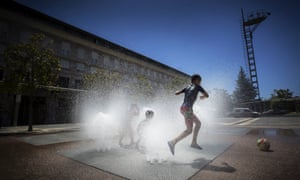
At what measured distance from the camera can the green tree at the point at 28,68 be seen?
435 inches

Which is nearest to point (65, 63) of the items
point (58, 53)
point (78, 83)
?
point (58, 53)

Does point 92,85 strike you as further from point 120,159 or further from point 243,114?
point 243,114

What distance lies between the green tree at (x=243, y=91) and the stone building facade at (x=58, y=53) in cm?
3316

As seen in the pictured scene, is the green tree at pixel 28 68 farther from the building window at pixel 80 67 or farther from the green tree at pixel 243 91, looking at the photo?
the green tree at pixel 243 91

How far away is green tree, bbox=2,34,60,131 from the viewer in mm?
11039

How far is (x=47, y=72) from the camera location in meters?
11.8

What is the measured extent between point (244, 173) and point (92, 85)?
603 inches

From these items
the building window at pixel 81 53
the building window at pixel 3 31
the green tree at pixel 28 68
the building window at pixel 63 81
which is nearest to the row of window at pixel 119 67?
the building window at pixel 81 53

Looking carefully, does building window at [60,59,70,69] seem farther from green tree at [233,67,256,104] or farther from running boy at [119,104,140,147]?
green tree at [233,67,256,104]

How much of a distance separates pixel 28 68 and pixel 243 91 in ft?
163

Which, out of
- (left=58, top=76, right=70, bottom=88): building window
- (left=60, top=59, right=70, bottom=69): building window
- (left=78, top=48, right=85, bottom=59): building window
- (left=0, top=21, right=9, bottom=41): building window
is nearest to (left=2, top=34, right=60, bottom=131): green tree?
(left=0, top=21, right=9, bottom=41): building window

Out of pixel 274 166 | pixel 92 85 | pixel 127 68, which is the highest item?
pixel 127 68

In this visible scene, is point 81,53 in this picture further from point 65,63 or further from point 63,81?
point 63,81

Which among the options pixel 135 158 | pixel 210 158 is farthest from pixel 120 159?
pixel 210 158
